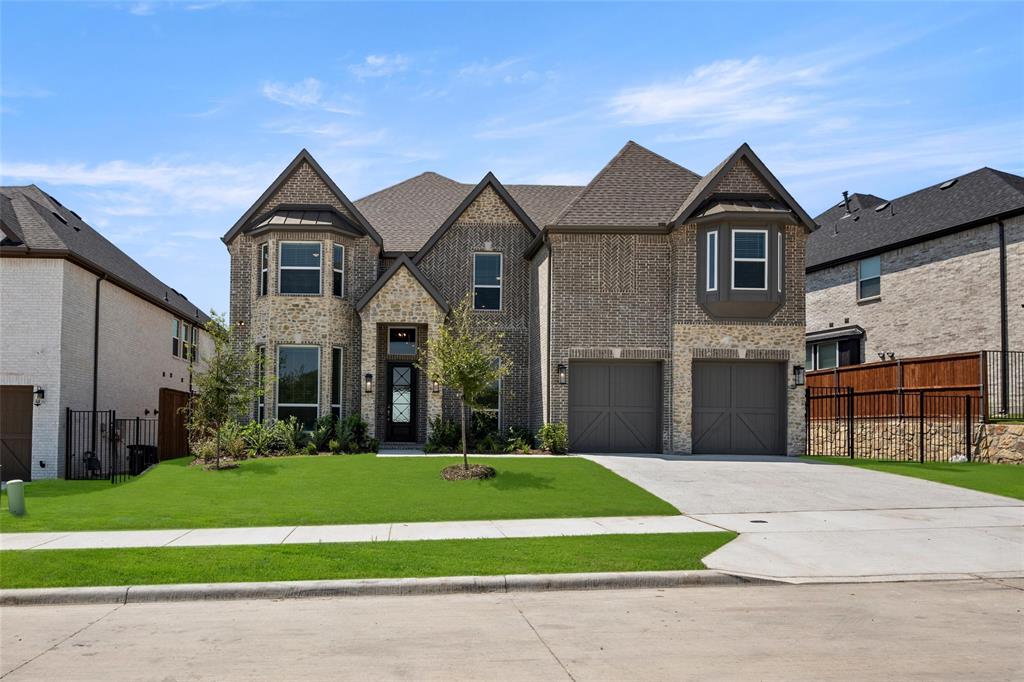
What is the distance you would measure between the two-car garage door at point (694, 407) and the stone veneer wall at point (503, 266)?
2730 mm

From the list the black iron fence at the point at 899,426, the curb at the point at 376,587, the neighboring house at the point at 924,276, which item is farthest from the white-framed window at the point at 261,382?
the neighboring house at the point at 924,276

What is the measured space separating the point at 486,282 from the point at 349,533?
46.3ft

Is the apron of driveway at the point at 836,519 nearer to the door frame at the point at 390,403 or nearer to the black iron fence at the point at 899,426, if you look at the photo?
the black iron fence at the point at 899,426

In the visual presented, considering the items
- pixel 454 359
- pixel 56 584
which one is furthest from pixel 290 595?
pixel 454 359

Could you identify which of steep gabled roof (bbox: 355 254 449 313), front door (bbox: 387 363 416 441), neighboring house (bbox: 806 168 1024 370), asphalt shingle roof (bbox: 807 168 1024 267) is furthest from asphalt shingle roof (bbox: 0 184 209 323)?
asphalt shingle roof (bbox: 807 168 1024 267)

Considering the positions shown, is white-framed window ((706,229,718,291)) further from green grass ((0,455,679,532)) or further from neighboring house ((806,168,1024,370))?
neighboring house ((806,168,1024,370))

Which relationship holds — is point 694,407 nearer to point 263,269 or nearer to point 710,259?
point 710,259

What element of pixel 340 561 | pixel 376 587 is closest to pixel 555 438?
pixel 340 561

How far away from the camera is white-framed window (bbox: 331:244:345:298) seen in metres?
23.4

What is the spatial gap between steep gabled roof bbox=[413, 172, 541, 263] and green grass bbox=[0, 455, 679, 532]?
25.0 ft

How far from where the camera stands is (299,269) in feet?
76.1

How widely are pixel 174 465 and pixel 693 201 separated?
15.1 meters

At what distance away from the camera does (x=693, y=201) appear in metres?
21.8

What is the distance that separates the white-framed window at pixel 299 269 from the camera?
23.2 metres
